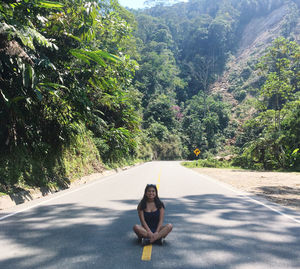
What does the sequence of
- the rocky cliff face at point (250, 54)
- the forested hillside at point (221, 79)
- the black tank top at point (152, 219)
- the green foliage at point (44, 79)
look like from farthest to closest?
1. the rocky cliff face at point (250, 54)
2. the forested hillside at point (221, 79)
3. the green foliage at point (44, 79)
4. the black tank top at point (152, 219)

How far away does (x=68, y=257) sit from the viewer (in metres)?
4.02

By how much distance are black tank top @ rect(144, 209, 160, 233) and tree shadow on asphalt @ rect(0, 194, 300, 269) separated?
13.1 inches

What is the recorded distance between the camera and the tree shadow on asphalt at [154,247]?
12.8 feet

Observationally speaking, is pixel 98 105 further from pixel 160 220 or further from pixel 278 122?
pixel 160 220

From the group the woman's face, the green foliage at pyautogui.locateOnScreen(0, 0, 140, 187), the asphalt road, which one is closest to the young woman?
the woman's face

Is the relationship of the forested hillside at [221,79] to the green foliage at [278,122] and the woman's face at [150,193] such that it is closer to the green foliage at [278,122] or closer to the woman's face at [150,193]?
the green foliage at [278,122]

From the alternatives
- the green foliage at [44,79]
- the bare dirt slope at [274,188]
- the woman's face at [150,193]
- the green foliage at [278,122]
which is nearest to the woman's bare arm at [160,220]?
the woman's face at [150,193]

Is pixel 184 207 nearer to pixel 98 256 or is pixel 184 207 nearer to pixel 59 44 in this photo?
pixel 98 256

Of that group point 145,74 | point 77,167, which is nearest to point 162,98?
point 145,74

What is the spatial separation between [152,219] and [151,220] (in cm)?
2

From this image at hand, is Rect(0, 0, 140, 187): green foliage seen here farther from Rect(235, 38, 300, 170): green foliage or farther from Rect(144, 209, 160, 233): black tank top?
A: Rect(235, 38, 300, 170): green foliage

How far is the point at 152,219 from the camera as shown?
4.63 metres

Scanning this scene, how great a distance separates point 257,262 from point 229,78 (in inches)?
4220

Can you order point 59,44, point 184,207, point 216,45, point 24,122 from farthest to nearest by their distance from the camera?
point 216,45 < point 59,44 < point 24,122 < point 184,207
